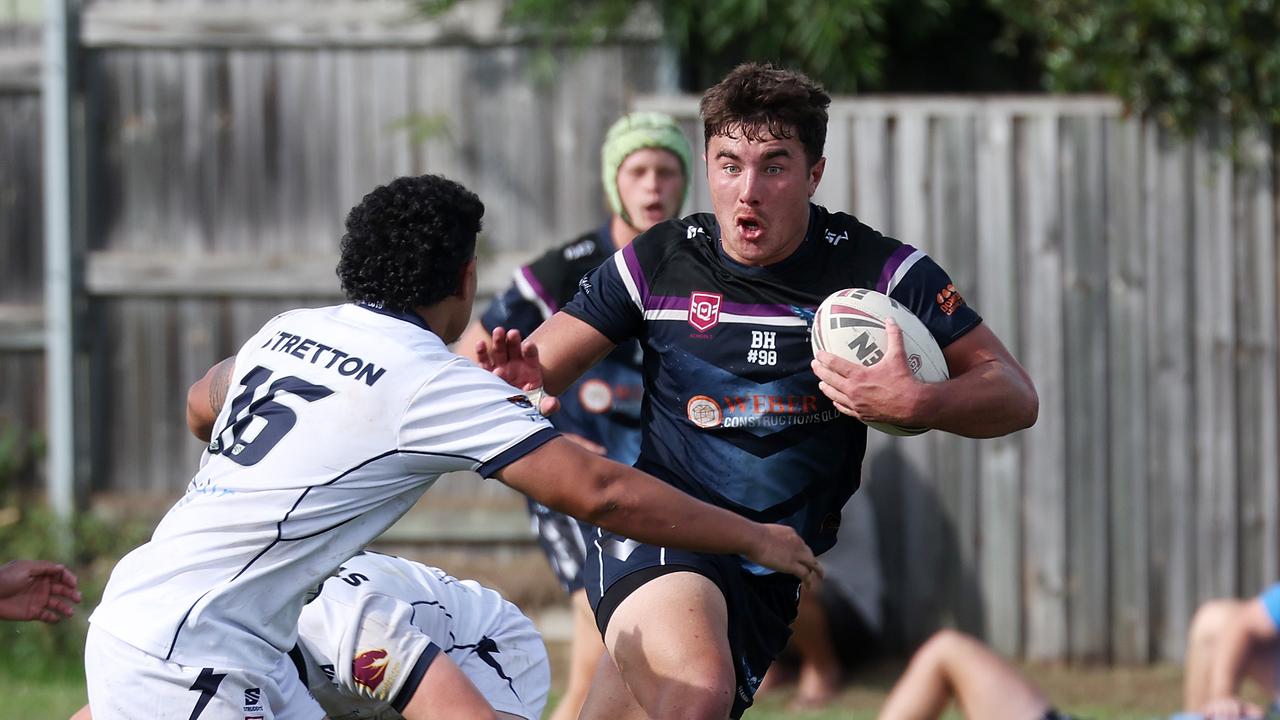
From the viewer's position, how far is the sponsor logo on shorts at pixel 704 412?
13.6ft

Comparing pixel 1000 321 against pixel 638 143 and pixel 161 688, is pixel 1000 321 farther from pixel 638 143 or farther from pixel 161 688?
pixel 161 688

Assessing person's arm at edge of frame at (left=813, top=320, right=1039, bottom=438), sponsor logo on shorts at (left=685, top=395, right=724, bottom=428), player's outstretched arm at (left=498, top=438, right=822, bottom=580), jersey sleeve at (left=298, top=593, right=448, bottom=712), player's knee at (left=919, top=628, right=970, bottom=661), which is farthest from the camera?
player's knee at (left=919, top=628, right=970, bottom=661)

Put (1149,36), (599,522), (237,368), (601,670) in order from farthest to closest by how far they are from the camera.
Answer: (1149,36) < (601,670) < (237,368) < (599,522)

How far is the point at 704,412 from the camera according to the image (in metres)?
4.16

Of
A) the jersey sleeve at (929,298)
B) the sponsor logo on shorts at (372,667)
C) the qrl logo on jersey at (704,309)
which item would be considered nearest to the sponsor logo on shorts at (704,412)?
the qrl logo on jersey at (704,309)

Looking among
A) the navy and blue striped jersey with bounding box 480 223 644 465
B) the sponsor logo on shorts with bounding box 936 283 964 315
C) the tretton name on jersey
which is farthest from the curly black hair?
the navy and blue striped jersey with bounding box 480 223 644 465

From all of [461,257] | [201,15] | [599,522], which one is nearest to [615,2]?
[201,15]

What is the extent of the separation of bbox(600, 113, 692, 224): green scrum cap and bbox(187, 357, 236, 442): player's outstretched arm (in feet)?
6.68

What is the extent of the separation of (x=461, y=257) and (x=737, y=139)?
35.7 inches

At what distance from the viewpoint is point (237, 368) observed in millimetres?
3658

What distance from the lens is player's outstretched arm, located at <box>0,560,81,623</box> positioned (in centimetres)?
400

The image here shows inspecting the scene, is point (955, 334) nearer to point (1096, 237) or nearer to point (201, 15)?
point (1096, 237)

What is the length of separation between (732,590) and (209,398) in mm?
1526

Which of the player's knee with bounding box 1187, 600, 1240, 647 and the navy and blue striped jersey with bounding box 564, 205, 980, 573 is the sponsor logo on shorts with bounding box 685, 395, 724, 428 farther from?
the player's knee with bounding box 1187, 600, 1240, 647
